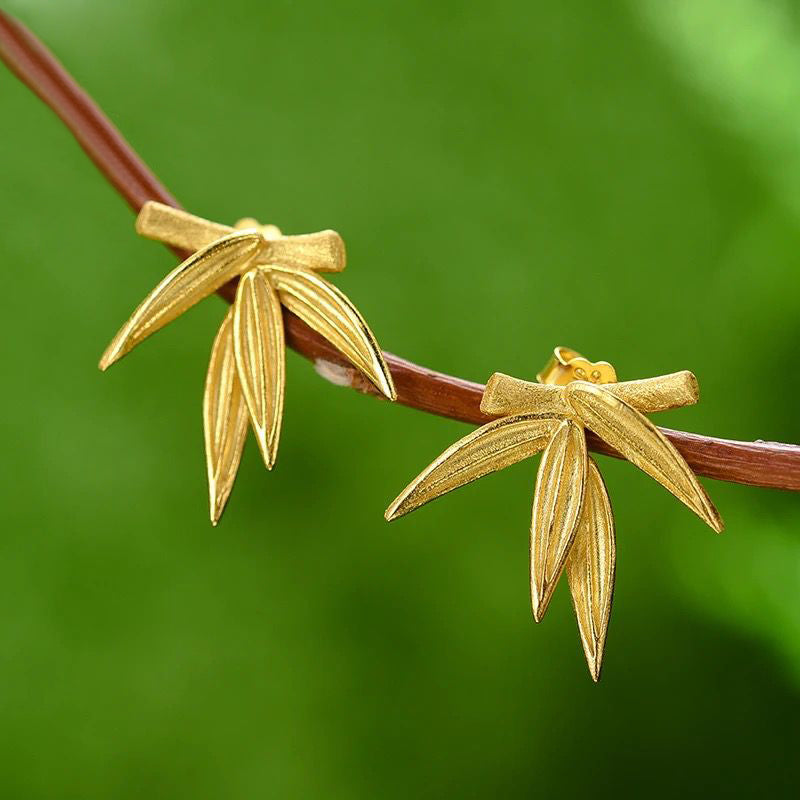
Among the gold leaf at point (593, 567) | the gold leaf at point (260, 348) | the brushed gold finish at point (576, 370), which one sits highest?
the brushed gold finish at point (576, 370)

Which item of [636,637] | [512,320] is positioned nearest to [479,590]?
[636,637]

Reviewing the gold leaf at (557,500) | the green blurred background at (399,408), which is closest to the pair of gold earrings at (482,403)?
the gold leaf at (557,500)

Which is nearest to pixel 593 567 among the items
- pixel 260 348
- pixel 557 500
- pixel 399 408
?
pixel 557 500

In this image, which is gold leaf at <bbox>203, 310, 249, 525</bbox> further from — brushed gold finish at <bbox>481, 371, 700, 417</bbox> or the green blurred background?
the green blurred background

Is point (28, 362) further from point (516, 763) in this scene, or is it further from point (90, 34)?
point (516, 763)

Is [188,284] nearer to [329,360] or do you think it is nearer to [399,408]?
[329,360]

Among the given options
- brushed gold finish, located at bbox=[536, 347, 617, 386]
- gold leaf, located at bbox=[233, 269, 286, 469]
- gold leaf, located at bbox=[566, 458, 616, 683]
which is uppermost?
brushed gold finish, located at bbox=[536, 347, 617, 386]

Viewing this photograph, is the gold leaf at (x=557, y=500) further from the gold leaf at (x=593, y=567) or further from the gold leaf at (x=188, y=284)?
the gold leaf at (x=188, y=284)

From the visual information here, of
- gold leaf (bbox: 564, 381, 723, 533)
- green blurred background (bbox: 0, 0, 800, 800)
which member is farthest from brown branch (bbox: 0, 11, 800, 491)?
green blurred background (bbox: 0, 0, 800, 800)
